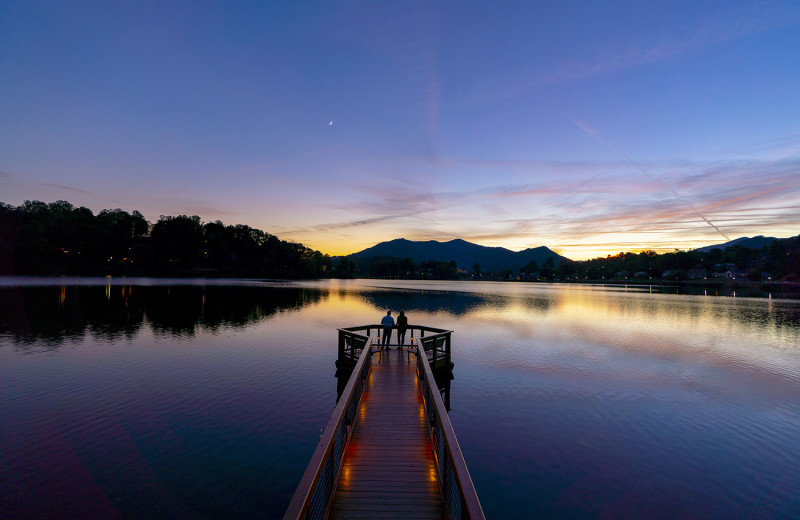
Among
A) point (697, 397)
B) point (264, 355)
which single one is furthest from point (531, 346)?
point (264, 355)

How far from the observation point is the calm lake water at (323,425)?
8.43 m

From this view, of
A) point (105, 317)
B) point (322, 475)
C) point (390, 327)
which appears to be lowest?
point (105, 317)

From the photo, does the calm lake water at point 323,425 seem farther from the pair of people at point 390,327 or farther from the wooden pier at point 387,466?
the pair of people at point 390,327

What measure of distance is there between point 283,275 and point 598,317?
143504 mm

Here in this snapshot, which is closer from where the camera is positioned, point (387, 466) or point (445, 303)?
point (387, 466)

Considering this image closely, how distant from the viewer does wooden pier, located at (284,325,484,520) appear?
4.92 m

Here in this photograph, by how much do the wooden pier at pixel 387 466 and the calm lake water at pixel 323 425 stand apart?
2.29m

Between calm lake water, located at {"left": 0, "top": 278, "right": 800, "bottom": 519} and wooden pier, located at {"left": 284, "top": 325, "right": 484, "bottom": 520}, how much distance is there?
90.1 inches

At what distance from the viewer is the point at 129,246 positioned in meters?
123

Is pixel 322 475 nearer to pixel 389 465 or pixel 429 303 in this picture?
pixel 389 465

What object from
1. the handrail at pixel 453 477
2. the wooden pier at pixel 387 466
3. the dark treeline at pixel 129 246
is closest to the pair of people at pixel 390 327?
the wooden pier at pixel 387 466

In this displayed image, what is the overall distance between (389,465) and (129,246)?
147750 mm

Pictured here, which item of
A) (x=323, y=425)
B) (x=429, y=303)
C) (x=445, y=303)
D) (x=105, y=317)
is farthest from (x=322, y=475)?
(x=445, y=303)

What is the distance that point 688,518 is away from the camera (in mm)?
8086
